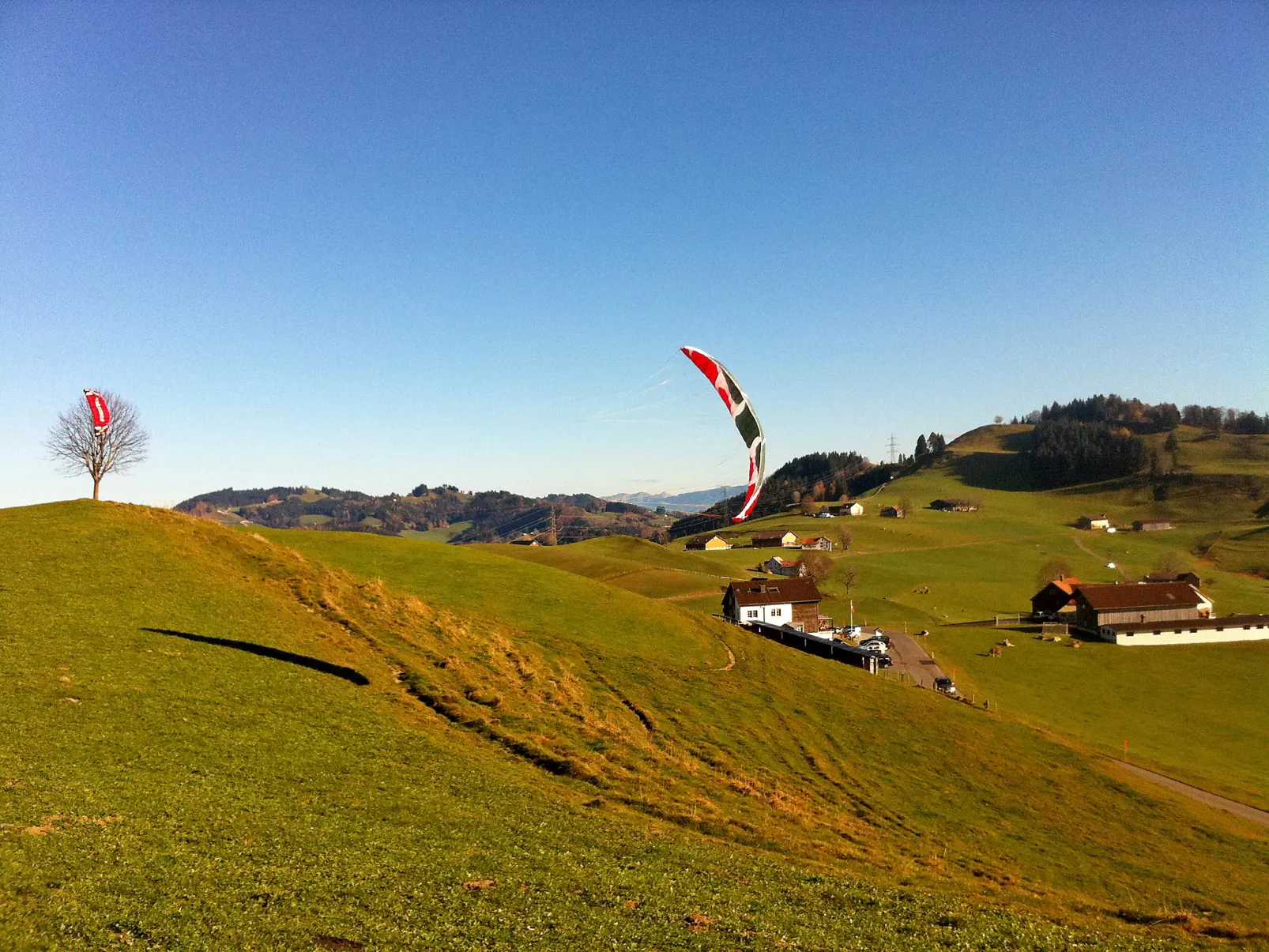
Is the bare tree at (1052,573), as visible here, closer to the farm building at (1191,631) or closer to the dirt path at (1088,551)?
the farm building at (1191,631)

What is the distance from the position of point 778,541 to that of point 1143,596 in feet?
325

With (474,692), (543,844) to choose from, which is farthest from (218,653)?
(543,844)

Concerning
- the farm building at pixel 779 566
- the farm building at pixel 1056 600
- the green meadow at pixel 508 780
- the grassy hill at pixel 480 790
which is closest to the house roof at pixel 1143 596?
the farm building at pixel 1056 600

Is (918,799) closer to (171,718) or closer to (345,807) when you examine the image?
(345,807)

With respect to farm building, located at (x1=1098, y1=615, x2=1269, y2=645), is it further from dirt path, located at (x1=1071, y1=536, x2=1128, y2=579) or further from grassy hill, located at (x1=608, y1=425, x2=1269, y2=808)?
dirt path, located at (x1=1071, y1=536, x2=1128, y2=579)

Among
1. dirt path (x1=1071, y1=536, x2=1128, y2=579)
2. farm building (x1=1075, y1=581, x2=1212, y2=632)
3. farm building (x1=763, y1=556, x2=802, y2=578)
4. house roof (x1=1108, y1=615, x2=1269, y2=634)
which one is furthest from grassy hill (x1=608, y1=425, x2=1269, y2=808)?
farm building (x1=1075, y1=581, x2=1212, y2=632)

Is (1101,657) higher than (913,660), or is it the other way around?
(913,660)

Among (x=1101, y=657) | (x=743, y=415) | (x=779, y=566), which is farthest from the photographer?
(x=779, y=566)

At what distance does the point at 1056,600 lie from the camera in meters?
113

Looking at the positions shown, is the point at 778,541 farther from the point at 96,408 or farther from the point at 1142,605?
the point at 96,408

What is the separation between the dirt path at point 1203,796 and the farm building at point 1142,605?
6118cm

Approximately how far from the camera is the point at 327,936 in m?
13.0

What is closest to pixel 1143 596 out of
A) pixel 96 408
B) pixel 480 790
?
pixel 480 790

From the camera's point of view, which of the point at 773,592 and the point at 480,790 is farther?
the point at 773,592
